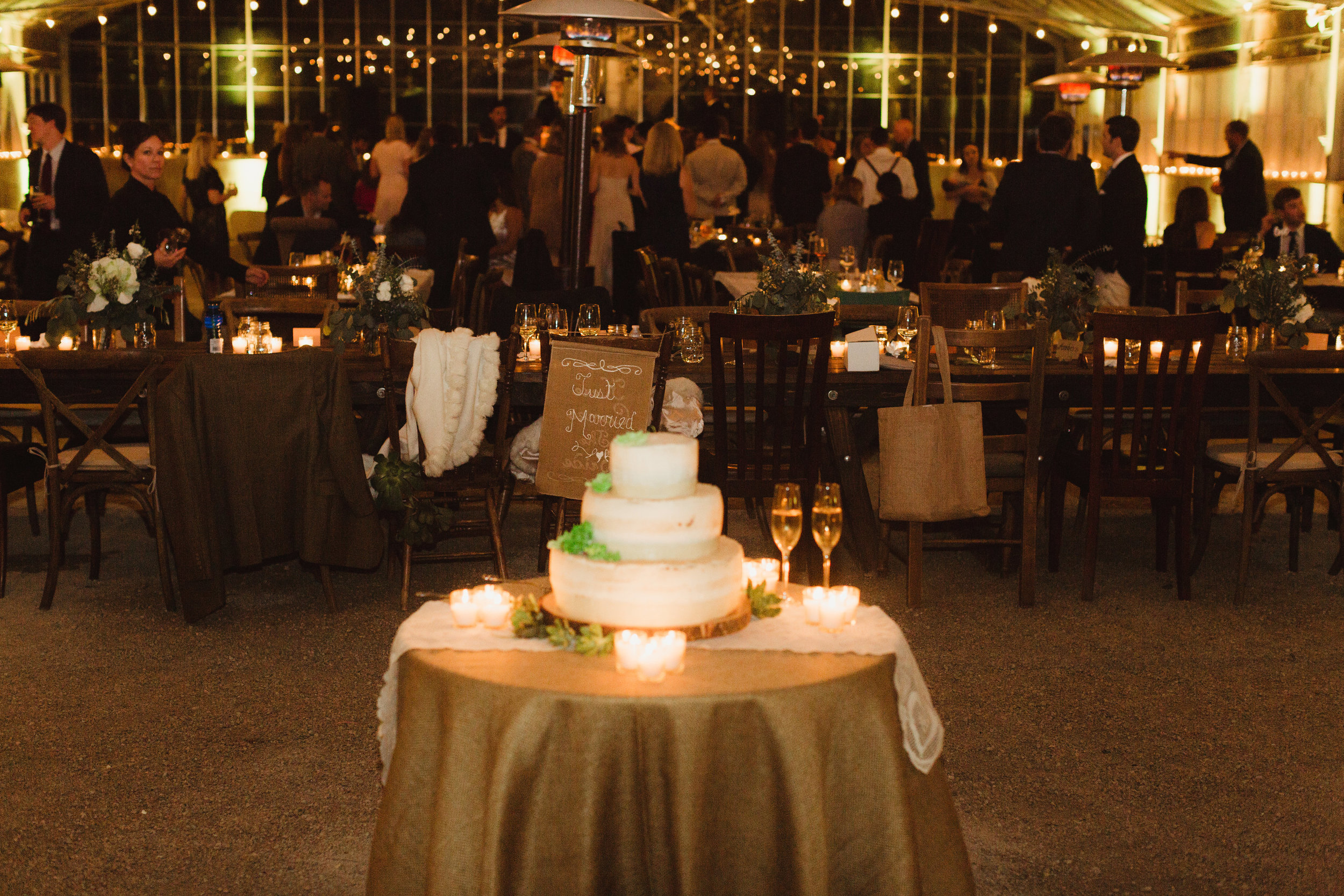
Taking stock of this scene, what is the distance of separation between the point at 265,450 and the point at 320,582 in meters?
0.61

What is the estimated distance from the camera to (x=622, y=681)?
85.1 inches

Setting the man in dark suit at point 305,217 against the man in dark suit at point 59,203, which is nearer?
the man in dark suit at point 59,203

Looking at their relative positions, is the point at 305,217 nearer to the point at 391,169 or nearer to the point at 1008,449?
the point at 391,169

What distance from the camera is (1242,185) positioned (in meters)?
10.3

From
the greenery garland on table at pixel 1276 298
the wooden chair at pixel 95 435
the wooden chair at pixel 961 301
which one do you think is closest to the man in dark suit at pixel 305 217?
the wooden chair at pixel 961 301

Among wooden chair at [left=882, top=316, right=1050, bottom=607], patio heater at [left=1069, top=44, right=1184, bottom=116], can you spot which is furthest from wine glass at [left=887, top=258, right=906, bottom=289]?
patio heater at [left=1069, top=44, right=1184, bottom=116]

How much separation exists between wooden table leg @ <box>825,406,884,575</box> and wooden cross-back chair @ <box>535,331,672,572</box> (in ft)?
2.12

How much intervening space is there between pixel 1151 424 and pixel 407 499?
2.45m

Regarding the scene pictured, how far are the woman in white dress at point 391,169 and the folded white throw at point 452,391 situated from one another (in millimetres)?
5027

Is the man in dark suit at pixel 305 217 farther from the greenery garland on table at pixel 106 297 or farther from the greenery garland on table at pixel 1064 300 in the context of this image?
the greenery garland on table at pixel 1064 300

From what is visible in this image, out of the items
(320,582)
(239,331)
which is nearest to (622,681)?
(320,582)

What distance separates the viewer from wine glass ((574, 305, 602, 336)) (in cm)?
510

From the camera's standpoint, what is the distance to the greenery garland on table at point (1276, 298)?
515cm

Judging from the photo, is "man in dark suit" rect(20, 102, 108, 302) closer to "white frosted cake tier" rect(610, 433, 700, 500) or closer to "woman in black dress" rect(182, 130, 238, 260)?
"woman in black dress" rect(182, 130, 238, 260)
